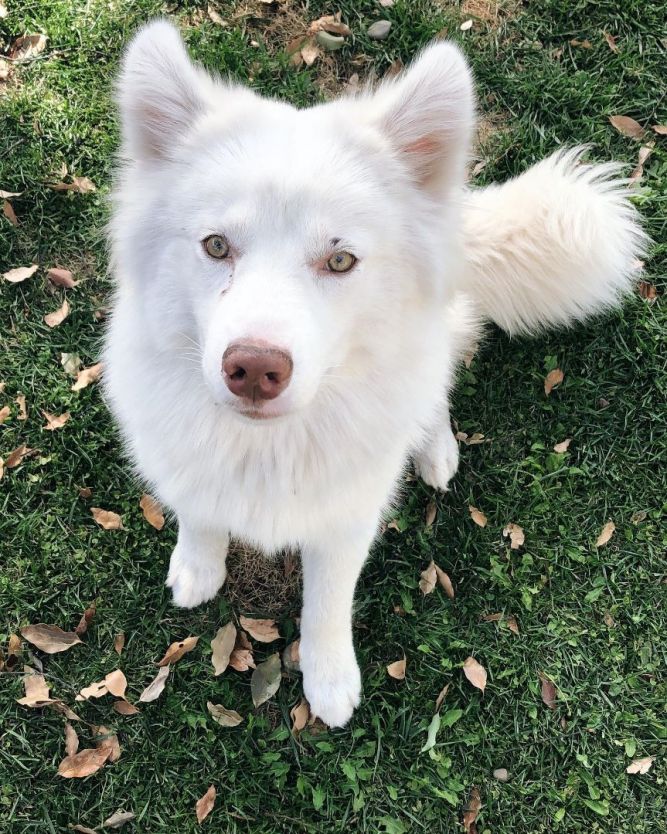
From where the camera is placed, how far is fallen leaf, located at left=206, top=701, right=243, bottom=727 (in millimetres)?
2832

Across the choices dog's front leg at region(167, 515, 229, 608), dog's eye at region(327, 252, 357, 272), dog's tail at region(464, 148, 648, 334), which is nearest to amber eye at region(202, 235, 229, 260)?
dog's eye at region(327, 252, 357, 272)

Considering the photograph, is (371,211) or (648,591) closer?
(371,211)

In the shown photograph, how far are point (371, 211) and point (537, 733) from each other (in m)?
2.35

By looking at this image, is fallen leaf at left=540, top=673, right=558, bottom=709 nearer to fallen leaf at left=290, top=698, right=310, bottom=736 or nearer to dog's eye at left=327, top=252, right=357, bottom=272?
fallen leaf at left=290, top=698, right=310, bottom=736

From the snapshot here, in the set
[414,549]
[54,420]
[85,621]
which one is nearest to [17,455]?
[54,420]

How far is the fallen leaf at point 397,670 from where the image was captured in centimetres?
293

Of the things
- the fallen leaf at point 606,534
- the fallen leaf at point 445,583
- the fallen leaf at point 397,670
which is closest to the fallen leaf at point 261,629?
the fallen leaf at point 397,670

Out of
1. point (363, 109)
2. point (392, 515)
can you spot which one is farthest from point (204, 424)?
point (392, 515)

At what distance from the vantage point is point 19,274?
3365 millimetres

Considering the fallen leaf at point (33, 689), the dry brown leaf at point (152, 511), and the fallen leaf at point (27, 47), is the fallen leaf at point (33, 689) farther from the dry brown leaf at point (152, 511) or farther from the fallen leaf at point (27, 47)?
the fallen leaf at point (27, 47)

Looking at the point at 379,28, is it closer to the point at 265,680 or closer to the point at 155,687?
the point at 265,680

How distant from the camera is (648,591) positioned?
125 inches

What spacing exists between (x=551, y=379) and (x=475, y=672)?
4.70ft

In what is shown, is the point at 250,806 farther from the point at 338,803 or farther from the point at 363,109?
the point at 363,109
